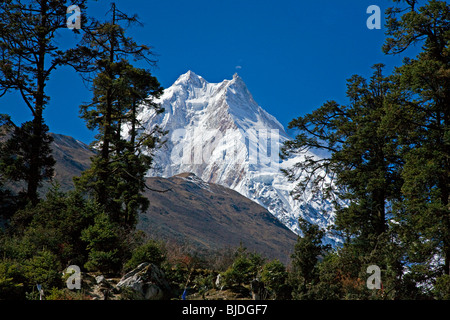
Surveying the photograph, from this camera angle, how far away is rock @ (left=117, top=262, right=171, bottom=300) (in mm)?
9305

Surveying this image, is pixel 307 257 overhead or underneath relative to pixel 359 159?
underneath

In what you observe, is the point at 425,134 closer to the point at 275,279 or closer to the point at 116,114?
the point at 275,279

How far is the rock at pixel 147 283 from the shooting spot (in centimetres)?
930

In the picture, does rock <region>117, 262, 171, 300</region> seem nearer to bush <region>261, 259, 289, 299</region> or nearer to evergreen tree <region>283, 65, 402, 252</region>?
bush <region>261, 259, 289, 299</region>

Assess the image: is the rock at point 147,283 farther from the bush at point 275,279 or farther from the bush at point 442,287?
the bush at point 442,287

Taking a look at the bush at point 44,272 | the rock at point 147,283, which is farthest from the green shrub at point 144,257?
the bush at point 44,272

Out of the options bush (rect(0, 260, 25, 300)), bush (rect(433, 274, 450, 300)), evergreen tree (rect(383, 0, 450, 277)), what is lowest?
bush (rect(0, 260, 25, 300))

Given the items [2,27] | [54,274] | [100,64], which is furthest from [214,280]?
[2,27]

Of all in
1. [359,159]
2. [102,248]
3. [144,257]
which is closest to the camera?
[144,257]

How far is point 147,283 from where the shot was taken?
948 centimetres

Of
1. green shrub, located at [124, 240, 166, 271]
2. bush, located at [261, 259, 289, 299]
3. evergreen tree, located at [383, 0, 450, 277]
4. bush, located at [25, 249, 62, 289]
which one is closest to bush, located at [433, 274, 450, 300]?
evergreen tree, located at [383, 0, 450, 277]

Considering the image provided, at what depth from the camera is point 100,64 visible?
719 inches

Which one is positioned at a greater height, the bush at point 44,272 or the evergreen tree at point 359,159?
the evergreen tree at point 359,159

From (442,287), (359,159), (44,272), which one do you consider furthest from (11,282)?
(359,159)
